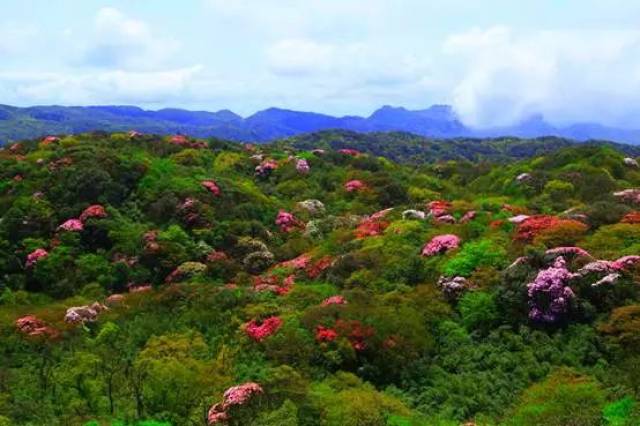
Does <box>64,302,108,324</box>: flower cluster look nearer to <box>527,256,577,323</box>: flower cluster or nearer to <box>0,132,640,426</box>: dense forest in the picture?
<box>0,132,640,426</box>: dense forest

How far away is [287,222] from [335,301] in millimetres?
16579

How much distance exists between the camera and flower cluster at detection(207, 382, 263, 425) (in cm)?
1578

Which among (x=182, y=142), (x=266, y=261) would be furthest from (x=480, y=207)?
(x=182, y=142)

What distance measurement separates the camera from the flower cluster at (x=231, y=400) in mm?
15781

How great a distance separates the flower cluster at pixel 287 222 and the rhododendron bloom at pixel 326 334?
17761mm

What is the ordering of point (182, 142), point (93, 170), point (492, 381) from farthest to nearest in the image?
point (182, 142)
point (93, 170)
point (492, 381)

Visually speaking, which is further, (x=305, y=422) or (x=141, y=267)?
(x=141, y=267)

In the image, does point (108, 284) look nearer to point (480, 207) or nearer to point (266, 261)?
point (266, 261)

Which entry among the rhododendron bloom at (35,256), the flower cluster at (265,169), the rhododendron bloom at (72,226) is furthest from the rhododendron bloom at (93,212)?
the flower cluster at (265,169)

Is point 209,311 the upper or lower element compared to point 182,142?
lower

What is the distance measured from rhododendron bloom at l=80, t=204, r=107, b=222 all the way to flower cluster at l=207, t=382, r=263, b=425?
71.1ft

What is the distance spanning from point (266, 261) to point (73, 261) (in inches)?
359

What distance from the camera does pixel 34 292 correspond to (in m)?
31.9

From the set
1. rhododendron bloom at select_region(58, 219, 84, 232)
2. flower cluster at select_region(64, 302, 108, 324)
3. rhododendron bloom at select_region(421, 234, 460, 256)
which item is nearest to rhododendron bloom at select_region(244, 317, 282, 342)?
flower cluster at select_region(64, 302, 108, 324)
